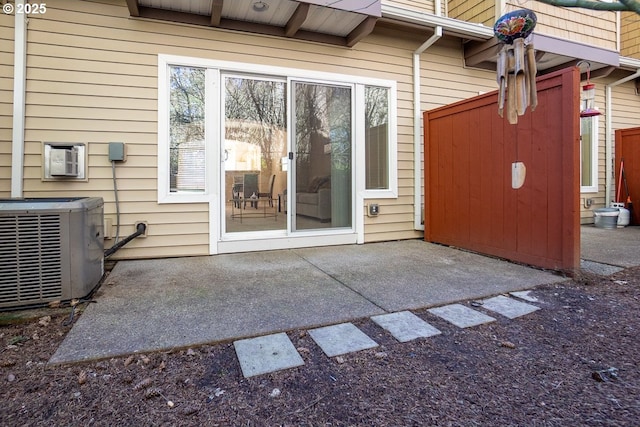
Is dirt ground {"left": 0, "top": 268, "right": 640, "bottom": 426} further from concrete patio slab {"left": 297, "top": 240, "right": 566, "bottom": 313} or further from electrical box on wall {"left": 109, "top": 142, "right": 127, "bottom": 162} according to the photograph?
electrical box on wall {"left": 109, "top": 142, "right": 127, "bottom": 162}

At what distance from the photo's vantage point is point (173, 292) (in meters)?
2.43

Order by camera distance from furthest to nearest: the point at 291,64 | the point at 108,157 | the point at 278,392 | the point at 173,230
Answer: the point at 291,64, the point at 173,230, the point at 108,157, the point at 278,392

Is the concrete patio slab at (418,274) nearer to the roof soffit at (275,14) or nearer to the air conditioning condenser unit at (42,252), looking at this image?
the air conditioning condenser unit at (42,252)

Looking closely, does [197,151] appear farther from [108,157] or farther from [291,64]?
[291,64]

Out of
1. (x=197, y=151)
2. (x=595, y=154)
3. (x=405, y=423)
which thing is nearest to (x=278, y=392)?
(x=405, y=423)

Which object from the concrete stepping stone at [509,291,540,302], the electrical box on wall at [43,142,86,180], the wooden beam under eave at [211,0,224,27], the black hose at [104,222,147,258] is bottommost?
the concrete stepping stone at [509,291,540,302]

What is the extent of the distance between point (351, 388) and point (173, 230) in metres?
2.81

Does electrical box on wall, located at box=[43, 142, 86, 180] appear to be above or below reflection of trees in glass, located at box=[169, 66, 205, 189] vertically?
below

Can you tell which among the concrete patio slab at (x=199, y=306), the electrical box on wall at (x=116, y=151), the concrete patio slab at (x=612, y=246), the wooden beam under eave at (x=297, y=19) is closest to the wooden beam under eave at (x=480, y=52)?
the wooden beam under eave at (x=297, y=19)

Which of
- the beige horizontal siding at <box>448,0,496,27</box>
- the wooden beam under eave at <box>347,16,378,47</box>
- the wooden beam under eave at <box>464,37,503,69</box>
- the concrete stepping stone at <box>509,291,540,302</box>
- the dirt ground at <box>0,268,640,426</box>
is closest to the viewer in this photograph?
the dirt ground at <box>0,268,640,426</box>

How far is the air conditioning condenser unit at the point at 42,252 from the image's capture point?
2.06m

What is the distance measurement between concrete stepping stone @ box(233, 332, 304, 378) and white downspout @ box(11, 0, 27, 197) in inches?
114

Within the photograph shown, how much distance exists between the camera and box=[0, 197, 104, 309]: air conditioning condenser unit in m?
2.06

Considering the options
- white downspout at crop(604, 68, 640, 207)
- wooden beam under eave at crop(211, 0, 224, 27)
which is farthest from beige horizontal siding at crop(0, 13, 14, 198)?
white downspout at crop(604, 68, 640, 207)
